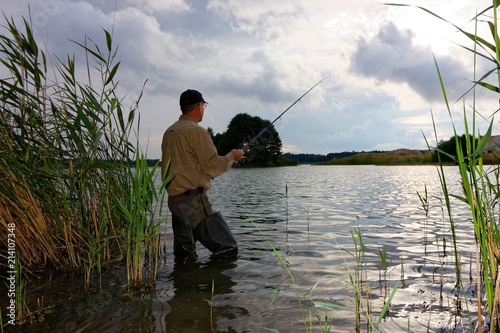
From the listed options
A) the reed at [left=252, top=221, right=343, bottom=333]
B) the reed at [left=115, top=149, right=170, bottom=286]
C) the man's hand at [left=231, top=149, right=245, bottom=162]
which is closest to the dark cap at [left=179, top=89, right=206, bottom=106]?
the man's hand at [left=231, top=149, right=245, bottom=162]

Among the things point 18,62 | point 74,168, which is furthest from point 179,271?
point 18,62

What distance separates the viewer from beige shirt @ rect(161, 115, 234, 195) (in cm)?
580

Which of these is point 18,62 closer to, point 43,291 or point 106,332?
point 43,291

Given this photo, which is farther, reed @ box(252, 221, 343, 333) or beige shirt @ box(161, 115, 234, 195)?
beige shirt @ box(161, 115, 234, 195)

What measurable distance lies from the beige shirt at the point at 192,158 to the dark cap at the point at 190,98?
1.02ft

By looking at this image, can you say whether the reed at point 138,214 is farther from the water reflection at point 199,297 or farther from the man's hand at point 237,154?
the man's hand at point 237,154

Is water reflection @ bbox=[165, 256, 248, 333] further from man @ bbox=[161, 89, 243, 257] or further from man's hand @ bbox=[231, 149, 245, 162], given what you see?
man's hand @ bbox=[231, 149, 245, 162]

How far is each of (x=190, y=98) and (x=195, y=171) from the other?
1152 mm

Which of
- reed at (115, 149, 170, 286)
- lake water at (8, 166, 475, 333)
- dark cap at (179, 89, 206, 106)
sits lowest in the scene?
lake water at (8, 166, 475, 333)

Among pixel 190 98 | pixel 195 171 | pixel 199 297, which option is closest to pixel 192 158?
pixel 195 171

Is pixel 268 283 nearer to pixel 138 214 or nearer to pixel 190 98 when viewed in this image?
pixel 138 214

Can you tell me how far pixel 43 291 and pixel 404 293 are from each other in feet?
14.1

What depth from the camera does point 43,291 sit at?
477 cm

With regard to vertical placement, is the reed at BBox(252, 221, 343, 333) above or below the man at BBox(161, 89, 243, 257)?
below
